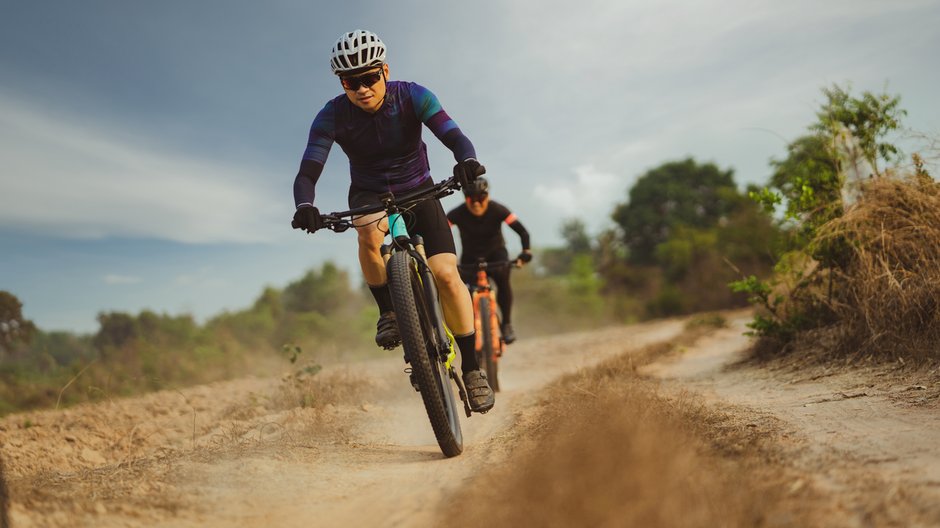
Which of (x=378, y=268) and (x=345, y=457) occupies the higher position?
(x=378, y=268)

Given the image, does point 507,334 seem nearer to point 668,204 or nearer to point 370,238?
point 370,238

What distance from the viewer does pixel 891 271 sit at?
5395 millimetres

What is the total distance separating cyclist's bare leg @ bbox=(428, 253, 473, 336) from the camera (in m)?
4.19

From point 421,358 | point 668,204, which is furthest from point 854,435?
point 668,204

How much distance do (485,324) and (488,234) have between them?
132 centimetres

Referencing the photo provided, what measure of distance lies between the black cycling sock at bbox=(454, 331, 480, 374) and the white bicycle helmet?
2.00 meters

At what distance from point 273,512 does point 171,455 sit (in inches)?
59.4

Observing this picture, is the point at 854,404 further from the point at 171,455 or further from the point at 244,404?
the point at 244,404

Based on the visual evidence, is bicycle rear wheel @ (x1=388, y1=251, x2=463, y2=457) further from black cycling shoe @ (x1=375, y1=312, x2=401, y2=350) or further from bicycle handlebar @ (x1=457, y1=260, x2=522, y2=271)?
bicycle handlebar @ (x1=457, y1=260, x2=522, y2=271)

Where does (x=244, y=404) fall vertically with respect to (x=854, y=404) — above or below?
above

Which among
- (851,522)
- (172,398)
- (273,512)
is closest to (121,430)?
(172,398)

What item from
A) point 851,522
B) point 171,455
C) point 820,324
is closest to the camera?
point 851,522

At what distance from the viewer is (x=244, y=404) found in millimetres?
6762

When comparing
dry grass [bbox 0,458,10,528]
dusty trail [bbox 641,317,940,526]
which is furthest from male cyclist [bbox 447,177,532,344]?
dry grass [bbox 0,458,10,528]
